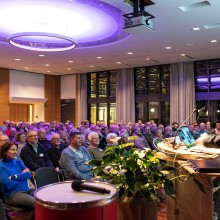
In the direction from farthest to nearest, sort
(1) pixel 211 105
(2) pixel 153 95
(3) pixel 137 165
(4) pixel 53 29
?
(2) pixel 153 95, (1) pixel 211 105, (4) pixel 53 29, (3) pixel 137 165

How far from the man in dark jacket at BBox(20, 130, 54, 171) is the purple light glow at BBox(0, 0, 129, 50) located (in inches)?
124

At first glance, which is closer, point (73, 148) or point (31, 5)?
point (73, 148)

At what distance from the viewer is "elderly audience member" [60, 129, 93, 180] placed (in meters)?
3.81

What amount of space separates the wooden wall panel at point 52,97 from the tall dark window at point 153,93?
4965mm

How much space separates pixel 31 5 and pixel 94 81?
29.0 ft

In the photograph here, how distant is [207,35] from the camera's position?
7859 mm

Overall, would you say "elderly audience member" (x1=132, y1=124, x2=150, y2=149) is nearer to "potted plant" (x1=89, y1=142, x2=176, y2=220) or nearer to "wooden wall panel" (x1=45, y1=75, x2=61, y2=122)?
"potted plant" (x1=89, y1=142, x2=176, y2=220)

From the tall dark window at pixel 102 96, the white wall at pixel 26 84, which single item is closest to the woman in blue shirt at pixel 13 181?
the tall dark window at pixel 102 96

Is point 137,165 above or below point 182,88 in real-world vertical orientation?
below

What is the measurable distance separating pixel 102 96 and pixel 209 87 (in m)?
5.47

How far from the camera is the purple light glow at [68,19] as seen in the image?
6484mm

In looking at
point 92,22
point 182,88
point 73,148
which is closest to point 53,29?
point 92,22

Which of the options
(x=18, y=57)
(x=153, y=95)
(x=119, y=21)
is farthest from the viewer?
(x=153, y=95)

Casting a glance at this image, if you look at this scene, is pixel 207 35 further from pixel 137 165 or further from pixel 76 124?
pixel 76 124
